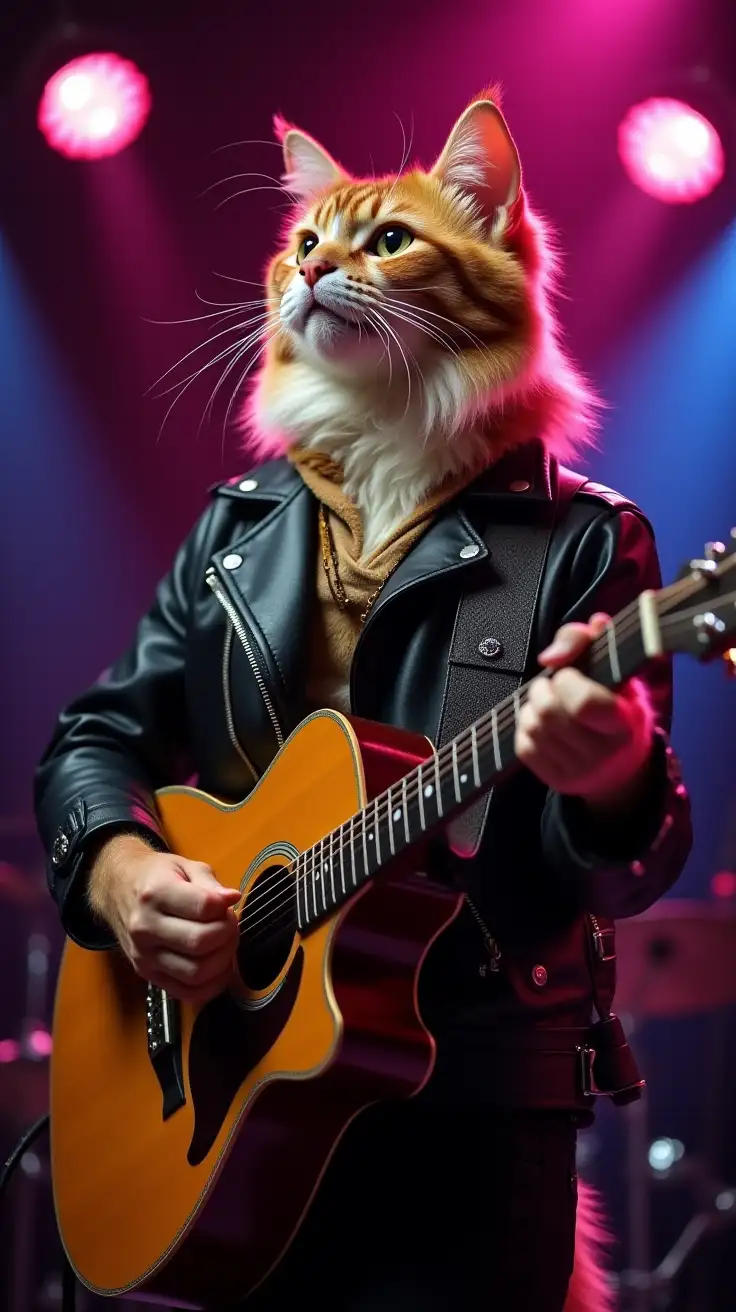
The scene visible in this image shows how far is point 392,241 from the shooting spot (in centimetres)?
193

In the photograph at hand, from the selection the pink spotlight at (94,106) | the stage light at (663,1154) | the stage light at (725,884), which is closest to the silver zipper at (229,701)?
the pink spotlight at (94,106)

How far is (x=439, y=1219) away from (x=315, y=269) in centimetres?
126

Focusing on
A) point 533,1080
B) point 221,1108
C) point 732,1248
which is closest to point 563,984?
point 533,1080

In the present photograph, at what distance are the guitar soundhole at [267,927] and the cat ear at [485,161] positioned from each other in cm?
104

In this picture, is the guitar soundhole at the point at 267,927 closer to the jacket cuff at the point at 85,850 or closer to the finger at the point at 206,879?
the finger at the point at 206,879

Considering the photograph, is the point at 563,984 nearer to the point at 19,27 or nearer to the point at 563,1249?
the point at 563,1249

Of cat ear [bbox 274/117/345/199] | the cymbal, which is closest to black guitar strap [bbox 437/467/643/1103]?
cat ear [bbox 274/117/345/199]

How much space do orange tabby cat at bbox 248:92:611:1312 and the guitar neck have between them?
21.8 inches

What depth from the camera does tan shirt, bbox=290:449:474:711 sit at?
1806 millimetres

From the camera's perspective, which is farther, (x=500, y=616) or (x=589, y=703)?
(x=500, y=616)

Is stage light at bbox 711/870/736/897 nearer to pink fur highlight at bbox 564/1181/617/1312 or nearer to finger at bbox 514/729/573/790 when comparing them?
pink fur highlight at bbox 564/1181/617/1312

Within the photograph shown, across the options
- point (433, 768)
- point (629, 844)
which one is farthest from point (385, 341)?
A: point (629, 844)

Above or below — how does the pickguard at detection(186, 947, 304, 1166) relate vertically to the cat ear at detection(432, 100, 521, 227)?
below

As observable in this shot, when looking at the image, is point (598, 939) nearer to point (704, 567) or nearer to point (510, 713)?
point (510, 713)
